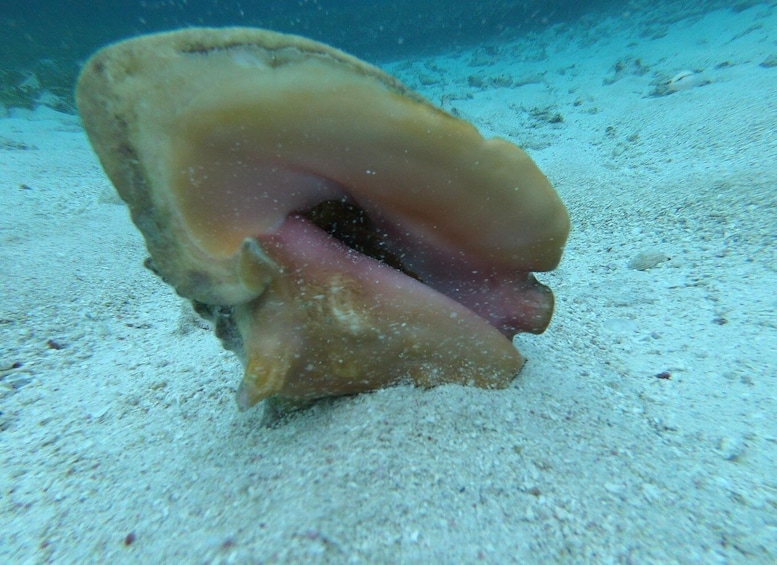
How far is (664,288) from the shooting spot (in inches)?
77.0

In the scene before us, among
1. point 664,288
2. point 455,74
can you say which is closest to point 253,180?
point 664,288

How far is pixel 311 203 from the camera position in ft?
3.54

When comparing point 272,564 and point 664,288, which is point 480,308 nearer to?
point 272,564

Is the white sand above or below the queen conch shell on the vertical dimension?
below

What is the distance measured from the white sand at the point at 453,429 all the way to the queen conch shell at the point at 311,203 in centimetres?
18

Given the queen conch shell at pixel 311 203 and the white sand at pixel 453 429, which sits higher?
the queen conch shell at pixel 311 203

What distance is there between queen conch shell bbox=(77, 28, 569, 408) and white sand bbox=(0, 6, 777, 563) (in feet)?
0.59

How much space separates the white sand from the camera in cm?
83

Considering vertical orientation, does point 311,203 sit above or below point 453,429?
above

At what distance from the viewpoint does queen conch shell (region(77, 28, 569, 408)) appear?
901mm

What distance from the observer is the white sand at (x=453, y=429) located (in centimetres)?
83

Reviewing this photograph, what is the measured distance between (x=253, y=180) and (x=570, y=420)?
1.03 metres

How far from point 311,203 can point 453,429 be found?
0.67 metres

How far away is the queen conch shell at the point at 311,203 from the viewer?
2.96ft
